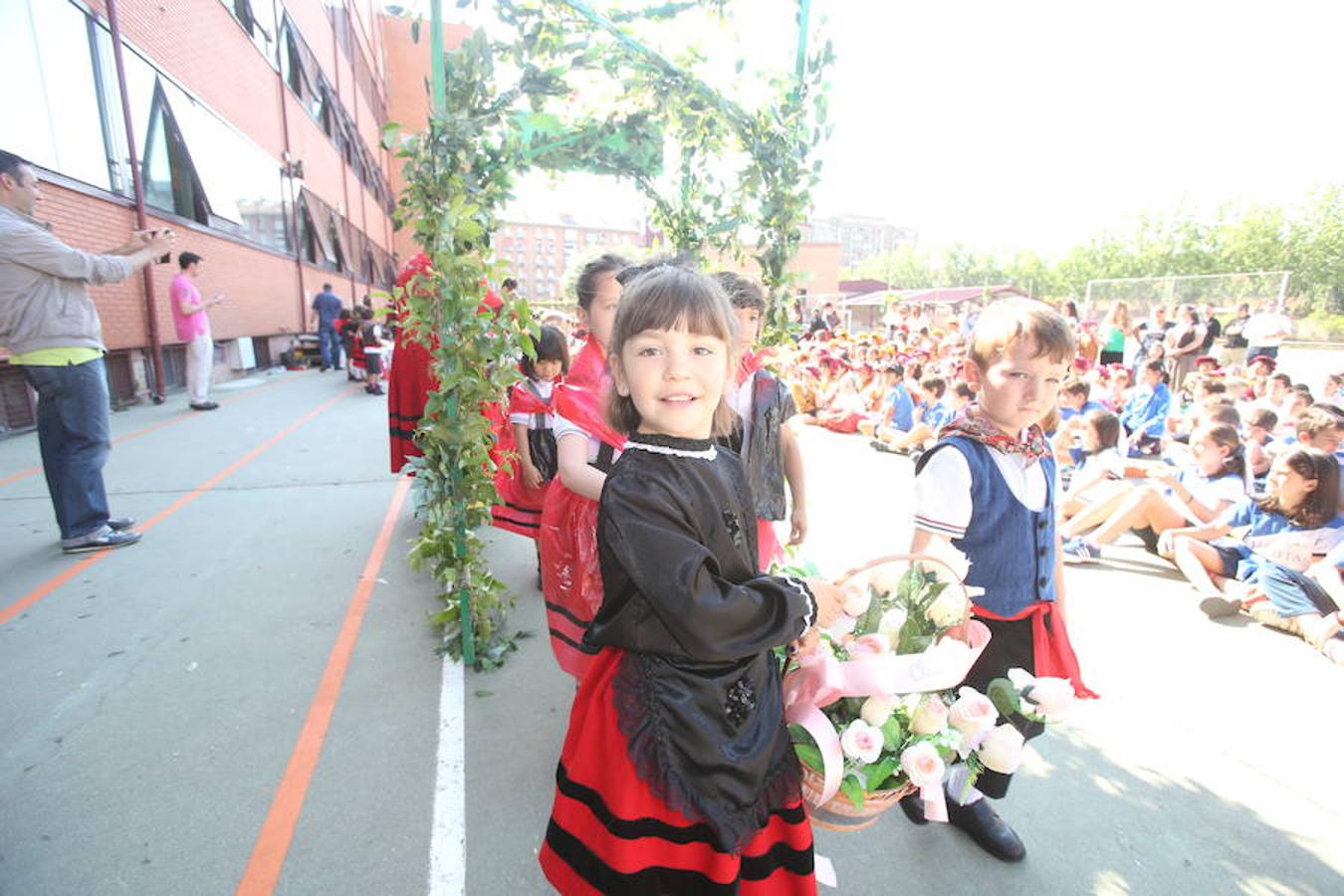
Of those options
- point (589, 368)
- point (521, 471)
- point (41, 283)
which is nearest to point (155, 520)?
point (41, 283)

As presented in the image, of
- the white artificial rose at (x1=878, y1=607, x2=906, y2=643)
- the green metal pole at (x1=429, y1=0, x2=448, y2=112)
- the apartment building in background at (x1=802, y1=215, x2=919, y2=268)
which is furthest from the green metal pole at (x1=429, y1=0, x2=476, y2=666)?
the apartment building in background at (x1=802, y1=215, x2=919, y2=268)

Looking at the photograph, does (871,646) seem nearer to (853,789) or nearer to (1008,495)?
(853,789)

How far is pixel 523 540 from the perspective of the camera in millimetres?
5102

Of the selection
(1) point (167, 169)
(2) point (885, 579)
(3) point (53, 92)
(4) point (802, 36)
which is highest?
(3) point (53, 92)

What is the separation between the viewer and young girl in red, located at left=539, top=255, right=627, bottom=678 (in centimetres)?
214

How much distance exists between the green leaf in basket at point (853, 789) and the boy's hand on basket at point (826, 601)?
0.31 meters

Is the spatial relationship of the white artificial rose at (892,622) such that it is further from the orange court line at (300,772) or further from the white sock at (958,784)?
the orange court line at (300,772)

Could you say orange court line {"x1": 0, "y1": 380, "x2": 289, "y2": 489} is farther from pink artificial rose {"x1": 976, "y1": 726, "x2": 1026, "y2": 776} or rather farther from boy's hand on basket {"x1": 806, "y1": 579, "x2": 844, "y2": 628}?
pink artificial rose {"x1": 976, "y1": 726, "x2": 1026, "y2": 776}

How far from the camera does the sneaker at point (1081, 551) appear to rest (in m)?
5.00

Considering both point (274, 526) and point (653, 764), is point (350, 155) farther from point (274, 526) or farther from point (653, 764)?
point (653, 764)

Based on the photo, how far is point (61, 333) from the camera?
12.5 feet

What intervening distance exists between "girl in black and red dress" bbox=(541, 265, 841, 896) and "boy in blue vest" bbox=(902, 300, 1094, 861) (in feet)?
2.47

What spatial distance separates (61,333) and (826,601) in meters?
4.73

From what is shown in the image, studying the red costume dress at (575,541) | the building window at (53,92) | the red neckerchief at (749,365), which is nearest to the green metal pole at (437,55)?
the red costume dress at (575,541)
